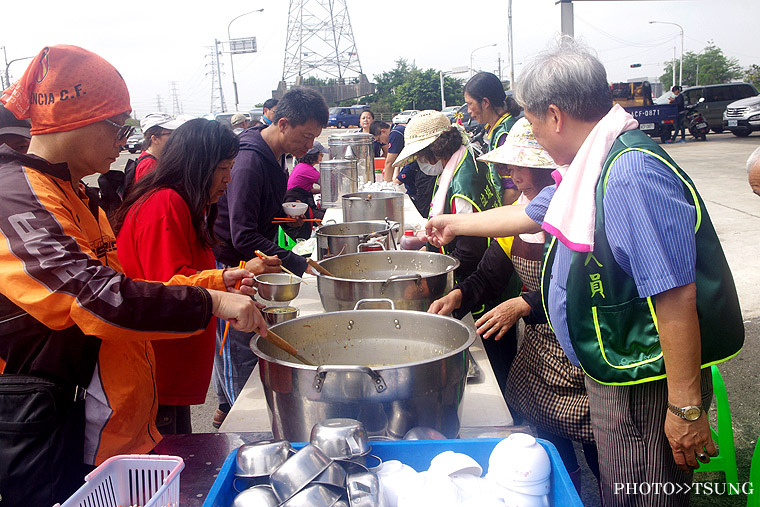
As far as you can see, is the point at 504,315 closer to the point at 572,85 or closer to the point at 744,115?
the point at 572,85

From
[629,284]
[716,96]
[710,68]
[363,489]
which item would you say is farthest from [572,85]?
[710,68]

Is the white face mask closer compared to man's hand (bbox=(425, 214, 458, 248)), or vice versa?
man's hand (bbox=(425, 214, 458, 248))

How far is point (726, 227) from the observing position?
25.1 feet

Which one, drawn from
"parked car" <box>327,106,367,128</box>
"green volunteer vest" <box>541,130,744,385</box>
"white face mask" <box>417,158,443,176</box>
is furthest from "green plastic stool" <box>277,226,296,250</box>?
"parked car" <box>327,106,367,128</box>

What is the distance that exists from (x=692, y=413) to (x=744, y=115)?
21.1m

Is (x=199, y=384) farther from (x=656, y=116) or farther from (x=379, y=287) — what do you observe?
(x=656, y=116)

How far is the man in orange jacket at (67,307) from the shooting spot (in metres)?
1.24

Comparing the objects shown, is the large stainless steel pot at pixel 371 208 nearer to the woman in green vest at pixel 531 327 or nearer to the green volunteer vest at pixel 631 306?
the woman in green vest at pixel 531 327

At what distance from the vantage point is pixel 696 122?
Result: 1959 centimetres

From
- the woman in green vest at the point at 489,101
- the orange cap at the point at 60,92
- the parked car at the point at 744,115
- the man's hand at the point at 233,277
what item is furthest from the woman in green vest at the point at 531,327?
the parked car at the point at 744,115

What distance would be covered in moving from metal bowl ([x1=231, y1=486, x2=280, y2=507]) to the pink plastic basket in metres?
0.16

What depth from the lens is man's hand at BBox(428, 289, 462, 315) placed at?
1977 mm

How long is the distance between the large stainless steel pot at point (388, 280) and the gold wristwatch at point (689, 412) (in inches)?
32.4

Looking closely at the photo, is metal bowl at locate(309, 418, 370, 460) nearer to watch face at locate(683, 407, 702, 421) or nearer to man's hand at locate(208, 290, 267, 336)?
man's hand at locate(208, 290, 267, 336)
